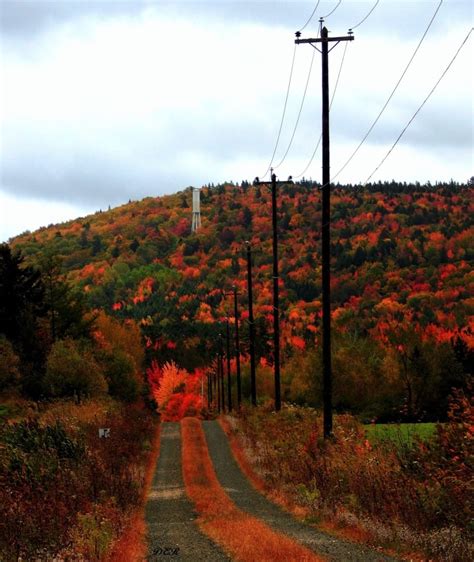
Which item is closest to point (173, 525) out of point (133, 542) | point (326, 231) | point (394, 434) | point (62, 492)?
point (62, 492)

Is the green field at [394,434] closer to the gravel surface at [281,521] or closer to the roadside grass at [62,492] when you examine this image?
the gravel surface at [281,521]

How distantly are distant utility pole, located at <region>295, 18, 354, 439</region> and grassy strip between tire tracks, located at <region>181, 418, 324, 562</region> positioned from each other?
14.0ft

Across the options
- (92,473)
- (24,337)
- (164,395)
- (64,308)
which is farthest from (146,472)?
(164,395)

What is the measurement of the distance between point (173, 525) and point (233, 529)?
2.43 m

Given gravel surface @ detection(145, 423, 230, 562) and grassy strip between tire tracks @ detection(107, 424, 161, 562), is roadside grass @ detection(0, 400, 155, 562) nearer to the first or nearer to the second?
grassy strip between tire tracks @ detection(107, 424, 161, 562)

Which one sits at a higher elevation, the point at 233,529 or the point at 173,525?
the point at 233,529

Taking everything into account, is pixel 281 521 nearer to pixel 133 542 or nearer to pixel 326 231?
pixel 133 542

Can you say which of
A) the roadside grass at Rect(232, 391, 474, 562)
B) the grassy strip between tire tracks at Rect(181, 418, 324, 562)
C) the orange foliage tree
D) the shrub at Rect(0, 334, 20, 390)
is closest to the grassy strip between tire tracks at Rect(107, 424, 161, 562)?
the grassy strip between tire tracks at Rect(181, 418, 324, 562)

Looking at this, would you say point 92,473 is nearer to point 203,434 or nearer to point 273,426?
point 273,426

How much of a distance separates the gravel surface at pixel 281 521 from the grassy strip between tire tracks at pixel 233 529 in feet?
0.92

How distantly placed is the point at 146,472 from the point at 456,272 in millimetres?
175893

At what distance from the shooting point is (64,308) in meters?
69.1

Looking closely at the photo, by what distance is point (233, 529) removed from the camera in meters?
15.8

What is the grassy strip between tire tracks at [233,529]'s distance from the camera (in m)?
12.5
